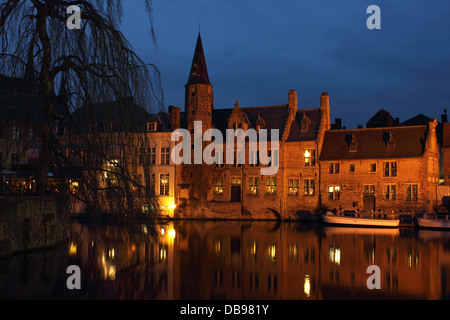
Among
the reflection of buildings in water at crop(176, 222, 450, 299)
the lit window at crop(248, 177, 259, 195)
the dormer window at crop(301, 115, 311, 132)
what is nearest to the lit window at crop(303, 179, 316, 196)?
the lit window at crop(248, 177, 259, 195)

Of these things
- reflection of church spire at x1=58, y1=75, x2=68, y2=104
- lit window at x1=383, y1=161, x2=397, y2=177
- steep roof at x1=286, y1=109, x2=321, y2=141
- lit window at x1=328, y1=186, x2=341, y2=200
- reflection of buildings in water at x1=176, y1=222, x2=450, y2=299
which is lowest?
reflection of buildings in water at x1=176, y1=222, x2=450, y2=299

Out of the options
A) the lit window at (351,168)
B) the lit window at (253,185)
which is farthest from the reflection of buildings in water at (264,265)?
the lit window at (253,185)

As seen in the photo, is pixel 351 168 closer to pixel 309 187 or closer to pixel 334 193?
pixel 334 193

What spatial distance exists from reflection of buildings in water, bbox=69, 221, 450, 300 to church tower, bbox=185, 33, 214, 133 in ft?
50.6

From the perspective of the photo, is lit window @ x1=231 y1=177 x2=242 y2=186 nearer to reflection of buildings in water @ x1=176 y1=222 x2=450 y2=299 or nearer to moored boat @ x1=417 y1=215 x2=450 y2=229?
reflection of buildings in water @ x1=176 y1=222 x2=450 y2=299

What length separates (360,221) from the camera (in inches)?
1487

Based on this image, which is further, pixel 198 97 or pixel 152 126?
pixel 152 126

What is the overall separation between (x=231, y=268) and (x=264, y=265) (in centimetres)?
158

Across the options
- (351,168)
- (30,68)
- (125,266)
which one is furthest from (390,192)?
(30,68)

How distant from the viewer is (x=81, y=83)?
49.9ft

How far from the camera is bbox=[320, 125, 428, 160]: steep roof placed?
39250 millimetres

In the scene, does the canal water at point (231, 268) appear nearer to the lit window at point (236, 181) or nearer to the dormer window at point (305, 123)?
the lit window at point (236, 181)
